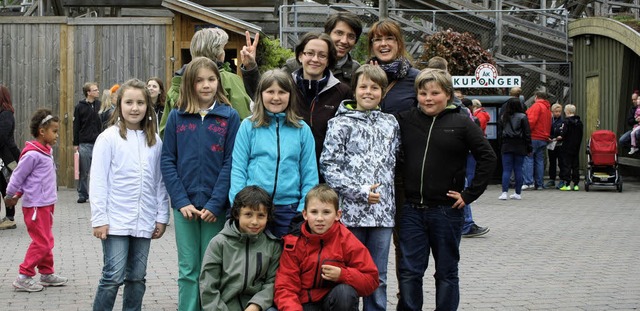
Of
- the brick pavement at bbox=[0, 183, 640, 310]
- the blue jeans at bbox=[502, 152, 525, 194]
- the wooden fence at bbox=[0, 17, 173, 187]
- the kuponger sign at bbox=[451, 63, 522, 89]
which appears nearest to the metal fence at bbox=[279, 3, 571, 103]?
the kuponger sign at bbox=[451, 63, 522, 89]

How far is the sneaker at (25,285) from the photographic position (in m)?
8.04

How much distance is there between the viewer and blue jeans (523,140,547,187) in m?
19.5

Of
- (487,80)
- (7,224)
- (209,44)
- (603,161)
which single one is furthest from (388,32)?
(487,80)

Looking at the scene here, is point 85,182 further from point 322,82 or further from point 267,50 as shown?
point 322,82

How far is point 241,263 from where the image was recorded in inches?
230

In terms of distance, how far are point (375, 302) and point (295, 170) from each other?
3.56ft

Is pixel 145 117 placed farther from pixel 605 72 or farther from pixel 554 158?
pixel 605 72

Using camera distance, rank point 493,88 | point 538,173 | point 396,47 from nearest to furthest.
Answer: point 396,47 → point 538,173 → point 493,88

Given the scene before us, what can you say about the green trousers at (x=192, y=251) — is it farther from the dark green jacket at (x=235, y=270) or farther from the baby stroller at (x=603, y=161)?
the baby stroller at (x=603, y=161)

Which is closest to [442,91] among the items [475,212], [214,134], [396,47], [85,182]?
[396,47]

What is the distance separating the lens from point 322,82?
20.6 feet

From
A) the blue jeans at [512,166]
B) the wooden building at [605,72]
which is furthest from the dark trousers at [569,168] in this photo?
the blue jeans at [512,166]

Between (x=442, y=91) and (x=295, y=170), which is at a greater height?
(x=442, y=91)

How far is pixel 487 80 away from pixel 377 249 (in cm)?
1393
